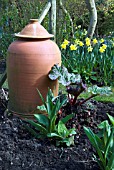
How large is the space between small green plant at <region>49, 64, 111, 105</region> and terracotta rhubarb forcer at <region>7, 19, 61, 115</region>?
13cm

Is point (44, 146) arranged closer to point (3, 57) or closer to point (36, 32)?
point (36, 32)

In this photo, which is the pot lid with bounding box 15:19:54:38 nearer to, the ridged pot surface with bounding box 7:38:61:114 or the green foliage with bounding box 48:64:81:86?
the ridged pot surface with bounding box 7:38:61:114

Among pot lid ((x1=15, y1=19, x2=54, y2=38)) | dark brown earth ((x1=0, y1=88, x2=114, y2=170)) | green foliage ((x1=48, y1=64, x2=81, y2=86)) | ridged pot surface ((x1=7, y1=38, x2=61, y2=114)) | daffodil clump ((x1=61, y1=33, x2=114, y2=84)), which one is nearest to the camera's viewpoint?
dark brown earth ((x1=0, y1=88, x2=114, y2=170))

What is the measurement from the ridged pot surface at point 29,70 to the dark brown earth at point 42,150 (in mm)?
235

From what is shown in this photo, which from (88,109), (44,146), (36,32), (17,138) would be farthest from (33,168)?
(36,32)

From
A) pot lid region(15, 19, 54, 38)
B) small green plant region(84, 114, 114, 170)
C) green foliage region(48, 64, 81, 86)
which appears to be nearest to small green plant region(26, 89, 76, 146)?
green foliage region(48, 64, 81, 86)

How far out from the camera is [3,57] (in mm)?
7223

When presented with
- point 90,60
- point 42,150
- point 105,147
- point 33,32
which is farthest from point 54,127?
point 90,60

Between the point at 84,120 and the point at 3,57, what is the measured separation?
14.2 feet

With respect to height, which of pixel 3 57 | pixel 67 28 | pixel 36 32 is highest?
pixel 36 32

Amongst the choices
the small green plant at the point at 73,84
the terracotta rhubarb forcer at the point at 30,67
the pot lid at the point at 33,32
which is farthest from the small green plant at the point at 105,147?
the pot lid at the point at 33,32

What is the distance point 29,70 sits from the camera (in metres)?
3.35

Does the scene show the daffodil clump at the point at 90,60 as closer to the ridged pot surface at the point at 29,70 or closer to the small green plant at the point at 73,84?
the ridged pot surface at the point at 29,70

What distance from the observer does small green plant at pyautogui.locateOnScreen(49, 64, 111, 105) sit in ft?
9.92
